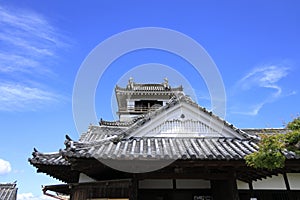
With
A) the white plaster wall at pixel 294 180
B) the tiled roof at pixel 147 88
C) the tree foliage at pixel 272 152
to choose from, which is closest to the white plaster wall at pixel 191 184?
the white plaster wall at pixel 294 180

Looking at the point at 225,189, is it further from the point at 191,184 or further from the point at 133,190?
the point at 133,190

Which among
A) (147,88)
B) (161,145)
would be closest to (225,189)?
(161,145)

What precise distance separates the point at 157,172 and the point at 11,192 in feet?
48.6

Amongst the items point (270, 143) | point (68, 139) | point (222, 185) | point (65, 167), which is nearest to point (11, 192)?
point (65, 167)

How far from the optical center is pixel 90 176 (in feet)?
23.3

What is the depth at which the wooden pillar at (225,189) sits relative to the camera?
6.56 metres

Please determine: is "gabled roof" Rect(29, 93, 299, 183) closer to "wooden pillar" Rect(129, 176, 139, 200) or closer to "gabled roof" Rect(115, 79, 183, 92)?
"wooden pillar" Rect(129, 176, 139, 200)

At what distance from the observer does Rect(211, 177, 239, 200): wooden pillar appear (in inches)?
258

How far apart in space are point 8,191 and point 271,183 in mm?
17014

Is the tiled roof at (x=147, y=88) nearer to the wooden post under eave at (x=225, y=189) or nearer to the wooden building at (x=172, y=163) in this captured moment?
the wooden building at (x=172, y=163)

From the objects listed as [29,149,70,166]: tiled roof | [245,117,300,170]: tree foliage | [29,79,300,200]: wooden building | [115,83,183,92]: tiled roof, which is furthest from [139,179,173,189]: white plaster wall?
[115,83,183,92]: tiled roof

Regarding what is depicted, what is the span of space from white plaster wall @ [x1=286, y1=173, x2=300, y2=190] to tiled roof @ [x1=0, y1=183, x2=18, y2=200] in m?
16.8

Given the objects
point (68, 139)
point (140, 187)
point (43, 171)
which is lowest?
point (140, 187)

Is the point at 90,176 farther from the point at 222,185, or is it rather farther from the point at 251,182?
the point at 251,182
